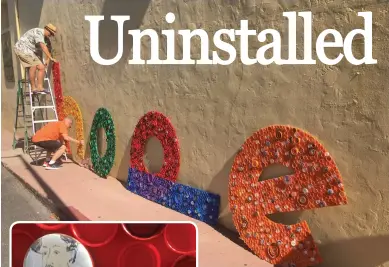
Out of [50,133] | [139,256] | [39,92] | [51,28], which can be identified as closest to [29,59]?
[39,92]

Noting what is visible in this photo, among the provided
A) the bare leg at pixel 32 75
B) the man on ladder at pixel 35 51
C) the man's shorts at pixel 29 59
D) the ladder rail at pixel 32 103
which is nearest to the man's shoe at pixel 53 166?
the ladder rail at pixel 32 103

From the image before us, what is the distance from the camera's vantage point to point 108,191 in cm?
337

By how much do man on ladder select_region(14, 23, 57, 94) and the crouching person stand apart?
63 centimetres

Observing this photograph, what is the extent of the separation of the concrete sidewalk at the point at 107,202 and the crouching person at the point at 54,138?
115 millimetres

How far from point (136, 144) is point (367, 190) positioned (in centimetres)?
187

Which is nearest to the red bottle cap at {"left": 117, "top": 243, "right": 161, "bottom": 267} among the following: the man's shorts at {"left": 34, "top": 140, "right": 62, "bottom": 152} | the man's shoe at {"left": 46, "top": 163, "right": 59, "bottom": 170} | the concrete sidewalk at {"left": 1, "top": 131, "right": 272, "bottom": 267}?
the concrete sidewalk at {"left": 1, "top": 131, "right": 272, "bottom": 267}

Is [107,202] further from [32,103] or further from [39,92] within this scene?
[32,103]

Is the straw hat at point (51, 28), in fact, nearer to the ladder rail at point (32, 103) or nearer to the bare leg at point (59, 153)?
the ladder rail at point (32, 103)

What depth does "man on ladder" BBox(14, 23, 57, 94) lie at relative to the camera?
4.42 m

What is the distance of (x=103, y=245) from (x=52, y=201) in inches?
82.1

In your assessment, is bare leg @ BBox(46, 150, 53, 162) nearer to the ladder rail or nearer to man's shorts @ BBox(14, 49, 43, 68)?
the ladder rail

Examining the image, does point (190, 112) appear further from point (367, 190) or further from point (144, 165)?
point (367, 190)

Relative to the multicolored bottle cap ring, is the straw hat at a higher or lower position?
higher

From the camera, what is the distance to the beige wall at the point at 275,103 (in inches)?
73.9
